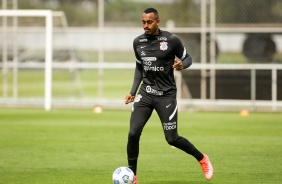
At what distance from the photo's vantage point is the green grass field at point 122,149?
10.5 m

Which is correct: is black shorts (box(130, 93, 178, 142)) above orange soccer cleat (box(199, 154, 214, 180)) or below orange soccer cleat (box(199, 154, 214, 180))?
above

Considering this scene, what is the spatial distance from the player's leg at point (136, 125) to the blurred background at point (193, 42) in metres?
13.7

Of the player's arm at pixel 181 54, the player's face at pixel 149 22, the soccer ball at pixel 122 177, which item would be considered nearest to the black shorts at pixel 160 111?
the player's arm at pixel 181 54

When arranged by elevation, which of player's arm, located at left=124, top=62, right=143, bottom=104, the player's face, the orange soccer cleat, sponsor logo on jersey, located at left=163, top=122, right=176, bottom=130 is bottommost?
Result: the orange soccer cleat

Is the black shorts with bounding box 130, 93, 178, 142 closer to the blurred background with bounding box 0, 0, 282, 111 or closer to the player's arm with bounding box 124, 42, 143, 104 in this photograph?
the player's arm with bounding box 124, 42, 143, 104

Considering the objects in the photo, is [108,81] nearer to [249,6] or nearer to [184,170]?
[249,6]

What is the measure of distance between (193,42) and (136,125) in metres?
15.8

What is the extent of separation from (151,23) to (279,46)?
50.7ft

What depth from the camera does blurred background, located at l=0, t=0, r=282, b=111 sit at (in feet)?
77.9

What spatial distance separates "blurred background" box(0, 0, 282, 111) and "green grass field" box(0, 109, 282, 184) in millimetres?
2155

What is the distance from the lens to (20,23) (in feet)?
90.7

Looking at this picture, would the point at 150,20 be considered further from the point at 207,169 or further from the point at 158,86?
the point at 207,169

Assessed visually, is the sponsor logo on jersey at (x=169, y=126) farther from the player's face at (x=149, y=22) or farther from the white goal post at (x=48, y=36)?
the white goal post at (x=48, y=36)

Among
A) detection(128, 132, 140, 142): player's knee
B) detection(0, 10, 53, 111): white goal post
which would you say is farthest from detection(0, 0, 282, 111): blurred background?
detection(128, 132, 140, 142): player's knee
